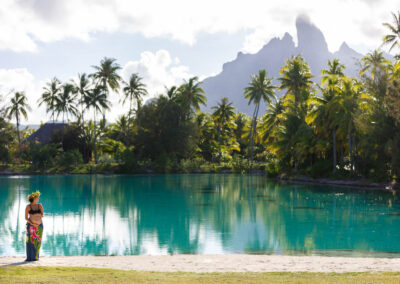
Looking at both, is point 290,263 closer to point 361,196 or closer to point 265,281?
point 265,281

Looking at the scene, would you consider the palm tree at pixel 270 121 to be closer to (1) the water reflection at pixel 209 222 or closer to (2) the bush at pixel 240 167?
(2) the bush at pixel 240 167

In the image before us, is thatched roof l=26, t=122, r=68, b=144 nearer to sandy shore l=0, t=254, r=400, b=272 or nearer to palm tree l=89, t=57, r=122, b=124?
palm tree l=89, t=57, r=122, b=124

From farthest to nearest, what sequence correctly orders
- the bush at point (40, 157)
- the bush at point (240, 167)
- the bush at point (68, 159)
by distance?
the bush at point (240, 167) → the bush at point (68, 159) → the bush at point (40, 157)

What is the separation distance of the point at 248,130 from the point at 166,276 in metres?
59.8

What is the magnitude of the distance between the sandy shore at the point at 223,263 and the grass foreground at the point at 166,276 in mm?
802

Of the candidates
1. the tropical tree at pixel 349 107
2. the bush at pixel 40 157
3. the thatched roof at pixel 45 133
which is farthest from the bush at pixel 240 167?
the thatched roof at pixel 45 133

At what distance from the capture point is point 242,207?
24984mm

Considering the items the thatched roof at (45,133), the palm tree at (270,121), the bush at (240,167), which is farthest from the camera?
the thatched roof at (45,133)

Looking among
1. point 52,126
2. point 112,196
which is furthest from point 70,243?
point 52,126

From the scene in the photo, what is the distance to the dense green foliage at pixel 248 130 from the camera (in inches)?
1374

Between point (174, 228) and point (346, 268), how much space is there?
385 inches

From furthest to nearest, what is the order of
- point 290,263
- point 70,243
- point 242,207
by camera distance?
point 242,207 → point 70,243 → point 290,263

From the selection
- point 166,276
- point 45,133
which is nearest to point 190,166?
point 45,133

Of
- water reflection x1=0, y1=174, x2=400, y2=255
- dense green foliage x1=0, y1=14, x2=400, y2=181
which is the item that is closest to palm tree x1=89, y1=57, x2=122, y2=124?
dense green foliage x1=0, y1=14, x2=400, y2=181
